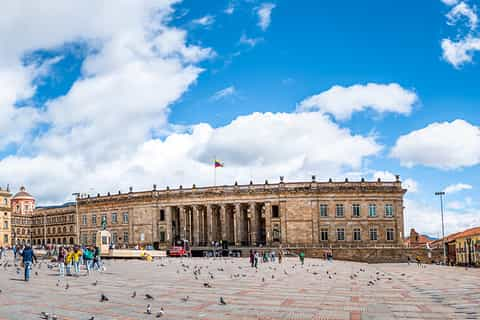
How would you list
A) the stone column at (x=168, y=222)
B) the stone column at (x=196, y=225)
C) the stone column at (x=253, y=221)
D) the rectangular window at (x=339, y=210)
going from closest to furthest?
the rectangular window at (x=339, y=210) < the stone column at (x=253, y=221) < the stone column at (x=196, y=225) < the stone column at (x=168, y=222)

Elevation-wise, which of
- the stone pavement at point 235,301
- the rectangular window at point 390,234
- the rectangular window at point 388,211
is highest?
the rectangular window at point 388,211

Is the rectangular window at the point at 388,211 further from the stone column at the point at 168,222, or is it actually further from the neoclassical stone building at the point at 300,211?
the stone column at the point at 168,222

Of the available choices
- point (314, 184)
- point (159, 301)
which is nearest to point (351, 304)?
point (159, 301)

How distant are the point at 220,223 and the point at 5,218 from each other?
190 ft

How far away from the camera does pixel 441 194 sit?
8994cm

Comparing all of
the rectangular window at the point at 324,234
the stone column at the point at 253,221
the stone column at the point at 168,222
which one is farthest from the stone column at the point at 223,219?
the rectangular window at the point at 324,234

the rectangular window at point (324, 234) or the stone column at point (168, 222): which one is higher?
the stone column at point (168, 222)

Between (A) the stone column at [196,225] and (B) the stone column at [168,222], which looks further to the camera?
(B) the stone column at [168,222]

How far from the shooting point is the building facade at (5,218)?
12500 cm

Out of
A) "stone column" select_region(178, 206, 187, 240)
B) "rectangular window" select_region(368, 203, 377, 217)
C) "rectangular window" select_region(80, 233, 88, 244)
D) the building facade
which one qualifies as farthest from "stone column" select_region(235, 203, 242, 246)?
the building facade

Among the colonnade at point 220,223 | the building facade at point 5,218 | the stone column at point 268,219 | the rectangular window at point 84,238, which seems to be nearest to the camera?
the stone column at point 268,219

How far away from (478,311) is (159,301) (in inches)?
414

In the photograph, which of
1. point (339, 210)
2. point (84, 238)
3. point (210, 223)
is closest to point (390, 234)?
point (339, 210)

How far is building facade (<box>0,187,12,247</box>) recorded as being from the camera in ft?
410
